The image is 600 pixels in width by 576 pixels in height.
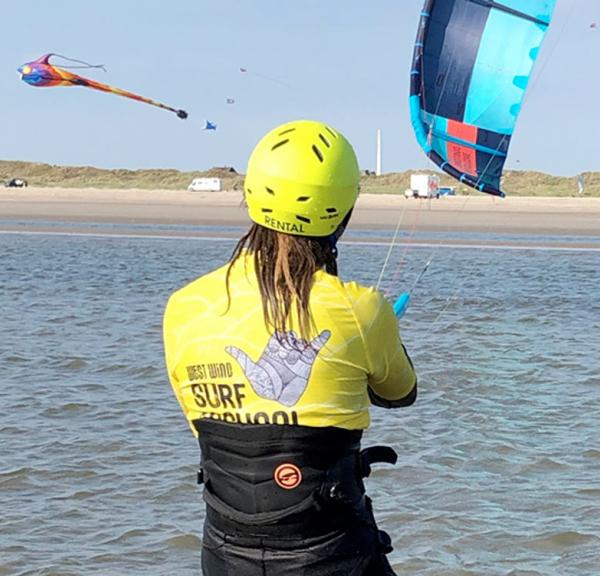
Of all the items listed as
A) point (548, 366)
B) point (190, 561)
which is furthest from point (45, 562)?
point (548, 366)

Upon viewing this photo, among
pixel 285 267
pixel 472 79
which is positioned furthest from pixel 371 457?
pixel 472 79

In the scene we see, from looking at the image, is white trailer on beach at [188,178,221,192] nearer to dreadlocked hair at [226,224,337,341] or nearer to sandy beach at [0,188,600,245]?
sandy beach at [0,188,600,245]

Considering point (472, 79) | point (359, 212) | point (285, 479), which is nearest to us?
point (285, 479)

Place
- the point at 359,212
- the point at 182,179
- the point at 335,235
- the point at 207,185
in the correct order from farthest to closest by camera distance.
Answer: the point at 182,179, the point at 207,185, the point at 359,212, the point at 335,235

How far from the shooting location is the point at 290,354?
2619 millimetres

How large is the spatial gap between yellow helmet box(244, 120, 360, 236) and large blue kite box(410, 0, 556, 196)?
606 cm

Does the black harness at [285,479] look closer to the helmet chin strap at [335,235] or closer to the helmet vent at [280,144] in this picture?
the helmet chin strap at [335,235]

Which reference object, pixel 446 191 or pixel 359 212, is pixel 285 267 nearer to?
pixel 359 212

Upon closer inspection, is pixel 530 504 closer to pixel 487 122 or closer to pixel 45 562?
pixel 45 562

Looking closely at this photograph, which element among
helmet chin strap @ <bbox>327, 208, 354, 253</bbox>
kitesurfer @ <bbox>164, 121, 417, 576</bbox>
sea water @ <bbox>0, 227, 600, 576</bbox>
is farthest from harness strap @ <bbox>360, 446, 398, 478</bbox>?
sea water @ <bbox>0, 227, 600, 576</bbox>

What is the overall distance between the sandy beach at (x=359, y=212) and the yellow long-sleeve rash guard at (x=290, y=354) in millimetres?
25158

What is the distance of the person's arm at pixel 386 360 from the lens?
2.64 metres

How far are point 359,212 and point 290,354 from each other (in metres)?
36.9

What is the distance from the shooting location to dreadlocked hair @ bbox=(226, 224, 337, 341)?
103 inches
